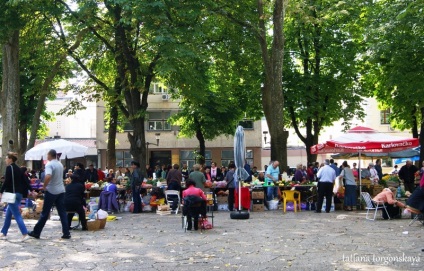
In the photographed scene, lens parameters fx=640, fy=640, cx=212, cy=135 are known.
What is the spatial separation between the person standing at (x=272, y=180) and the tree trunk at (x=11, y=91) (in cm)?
947

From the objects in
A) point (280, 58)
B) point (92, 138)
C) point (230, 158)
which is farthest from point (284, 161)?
point (92, 138)

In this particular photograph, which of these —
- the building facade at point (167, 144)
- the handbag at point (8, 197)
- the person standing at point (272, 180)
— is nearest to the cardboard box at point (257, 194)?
the person standing at point (272, 180)

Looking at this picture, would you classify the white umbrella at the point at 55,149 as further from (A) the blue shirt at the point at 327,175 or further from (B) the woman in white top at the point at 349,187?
(B) the woman in white top at the point at 349,187

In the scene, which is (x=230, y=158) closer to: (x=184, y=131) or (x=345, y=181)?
(x=184, y=131)

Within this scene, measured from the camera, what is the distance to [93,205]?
18219mm

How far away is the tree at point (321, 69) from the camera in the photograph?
35.1 m

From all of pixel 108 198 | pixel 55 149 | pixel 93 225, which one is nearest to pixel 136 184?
pixel 108 198

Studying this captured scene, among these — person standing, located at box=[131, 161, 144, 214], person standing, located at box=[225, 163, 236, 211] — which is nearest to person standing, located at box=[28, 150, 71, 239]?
person standing, located at box=[131, 161, 144, 214]

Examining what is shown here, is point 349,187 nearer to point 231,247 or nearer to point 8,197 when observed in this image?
point 231,247

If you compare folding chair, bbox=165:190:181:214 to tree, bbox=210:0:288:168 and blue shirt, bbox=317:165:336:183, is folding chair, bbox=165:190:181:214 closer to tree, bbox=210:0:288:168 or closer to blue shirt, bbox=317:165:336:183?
blue shirt, bbox=317:165:336:183

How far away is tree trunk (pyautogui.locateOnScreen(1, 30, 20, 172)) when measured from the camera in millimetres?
23984

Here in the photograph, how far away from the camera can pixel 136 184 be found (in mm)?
20609

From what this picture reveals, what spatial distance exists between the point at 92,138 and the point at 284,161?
1594 inches

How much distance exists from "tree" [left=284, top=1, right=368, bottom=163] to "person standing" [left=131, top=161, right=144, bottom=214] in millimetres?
15507
